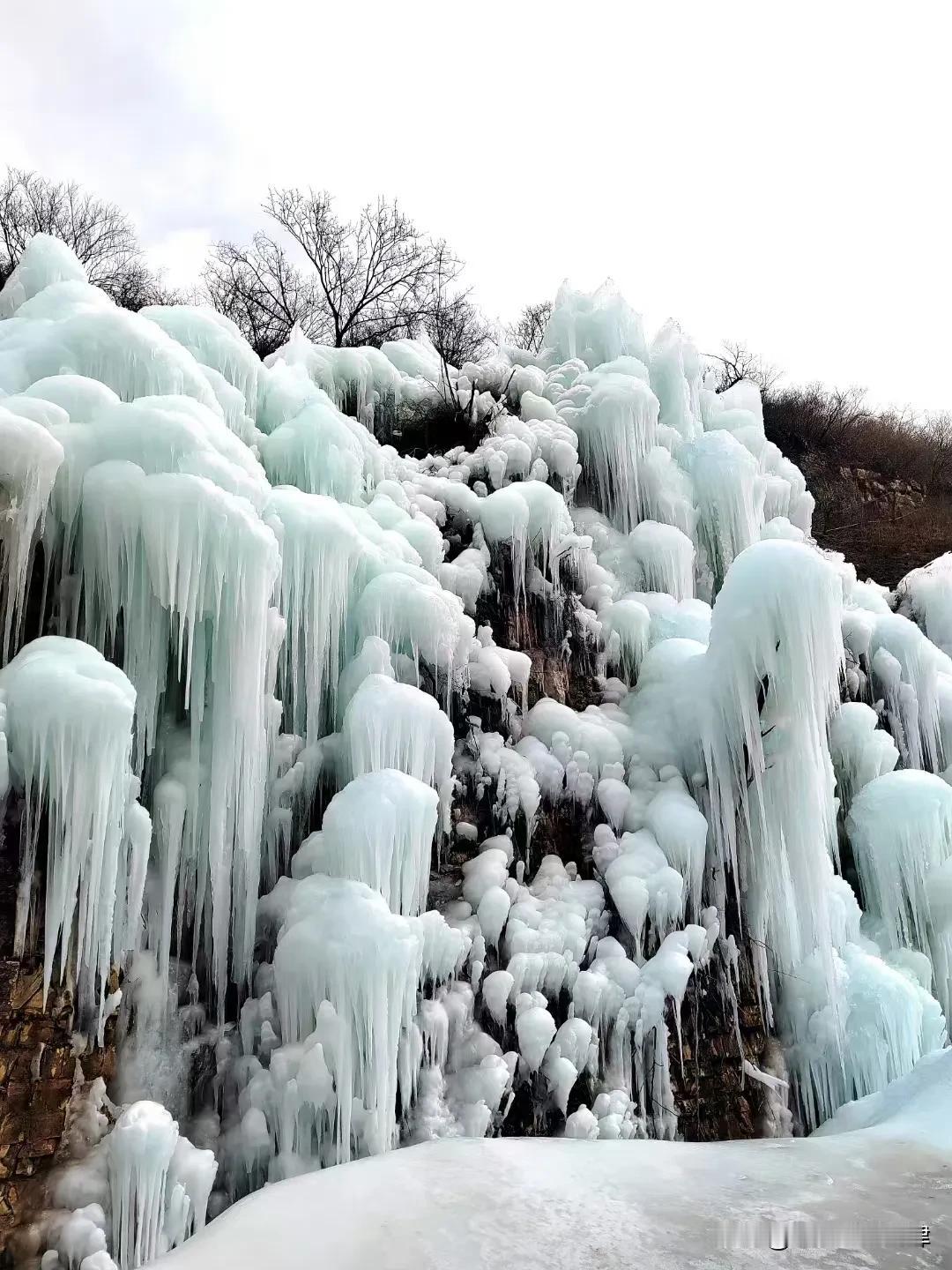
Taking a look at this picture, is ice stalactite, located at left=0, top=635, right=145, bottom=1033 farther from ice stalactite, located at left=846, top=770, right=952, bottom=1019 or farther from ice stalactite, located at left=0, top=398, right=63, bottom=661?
ice stalactite, located at left=846, top=770, right=952, bottom=1019

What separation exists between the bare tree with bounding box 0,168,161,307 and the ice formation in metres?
12.9

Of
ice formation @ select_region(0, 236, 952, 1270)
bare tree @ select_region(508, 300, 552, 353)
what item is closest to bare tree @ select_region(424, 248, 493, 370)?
bare tree @ select_region(508, 300, 552, 353)

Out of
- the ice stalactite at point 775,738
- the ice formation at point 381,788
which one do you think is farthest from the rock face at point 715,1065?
the ice stalactite at point 775,738

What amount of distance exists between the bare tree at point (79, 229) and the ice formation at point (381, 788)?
12.9 meters

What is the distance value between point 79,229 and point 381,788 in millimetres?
19126

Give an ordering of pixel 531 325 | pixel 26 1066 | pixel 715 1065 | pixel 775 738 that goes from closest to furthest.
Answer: pixel 26 1066 < pixel 715 1065 < pixel 775 738 < pixel 531 325

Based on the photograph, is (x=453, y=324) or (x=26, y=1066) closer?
(x=26, y=1066)

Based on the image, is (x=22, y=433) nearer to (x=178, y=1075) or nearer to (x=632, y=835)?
(x=178, y=1075)

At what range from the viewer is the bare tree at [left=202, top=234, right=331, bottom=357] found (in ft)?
59.1

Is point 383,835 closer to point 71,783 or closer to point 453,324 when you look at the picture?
point 71,783

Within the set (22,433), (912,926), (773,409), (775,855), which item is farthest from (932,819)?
(773,409)

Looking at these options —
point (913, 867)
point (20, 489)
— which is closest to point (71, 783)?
point (20, 489)

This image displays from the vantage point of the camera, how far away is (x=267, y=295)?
714 inches

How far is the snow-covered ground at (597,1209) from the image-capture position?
8.74 feet
